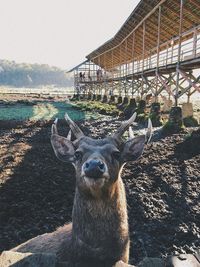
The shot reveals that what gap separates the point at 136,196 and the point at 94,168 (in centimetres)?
502

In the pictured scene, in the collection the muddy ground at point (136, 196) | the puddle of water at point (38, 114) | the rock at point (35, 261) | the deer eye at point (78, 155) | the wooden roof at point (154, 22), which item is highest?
the wooden roof at point (154, 22)

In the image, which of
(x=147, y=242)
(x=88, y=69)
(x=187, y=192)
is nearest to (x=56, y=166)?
(x=187, y=192)

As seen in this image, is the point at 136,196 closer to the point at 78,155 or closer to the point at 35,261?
the point at 78,155

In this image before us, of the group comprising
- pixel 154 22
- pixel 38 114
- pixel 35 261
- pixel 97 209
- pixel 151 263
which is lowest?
pixel 38 114

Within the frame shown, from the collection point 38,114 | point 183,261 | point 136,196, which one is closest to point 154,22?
point 38,114

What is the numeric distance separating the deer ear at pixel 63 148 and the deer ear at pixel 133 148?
777mm

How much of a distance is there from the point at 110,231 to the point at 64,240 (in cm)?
72

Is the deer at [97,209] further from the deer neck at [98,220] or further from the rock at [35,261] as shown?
the rock at [35,261]

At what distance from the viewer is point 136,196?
29.7 ft

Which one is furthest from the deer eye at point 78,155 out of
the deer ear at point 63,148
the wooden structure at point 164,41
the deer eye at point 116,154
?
the wooden structure at point 164,41

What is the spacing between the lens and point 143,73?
30.2m

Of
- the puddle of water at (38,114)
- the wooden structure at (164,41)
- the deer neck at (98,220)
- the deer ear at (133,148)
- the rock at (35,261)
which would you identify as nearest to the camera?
the rock at (35,261)

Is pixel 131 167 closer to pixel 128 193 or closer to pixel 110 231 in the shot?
pixel 128 193

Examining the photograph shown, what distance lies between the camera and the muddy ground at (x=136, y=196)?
6980 mm
